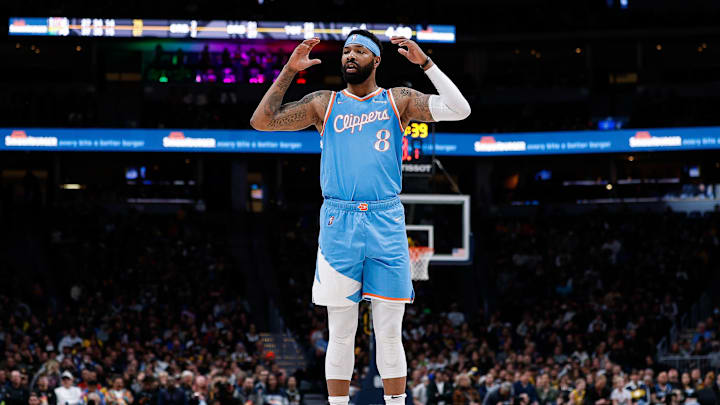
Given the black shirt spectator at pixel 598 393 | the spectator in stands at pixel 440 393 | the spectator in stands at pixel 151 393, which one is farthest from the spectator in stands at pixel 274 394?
the black shirt spectator at pixel 598 393

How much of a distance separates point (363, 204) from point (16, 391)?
12.8 meters

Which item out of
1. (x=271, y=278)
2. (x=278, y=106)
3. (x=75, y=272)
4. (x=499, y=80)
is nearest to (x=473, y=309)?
(x=271, y=278)

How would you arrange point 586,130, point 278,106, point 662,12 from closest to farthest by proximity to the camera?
point 278,106, point 586,130, point 662,12

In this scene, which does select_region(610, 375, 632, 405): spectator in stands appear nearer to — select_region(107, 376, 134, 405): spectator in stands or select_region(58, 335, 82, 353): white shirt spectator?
select_region(107, 376, 134, 405): spectator in stands

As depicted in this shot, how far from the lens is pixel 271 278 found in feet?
94.7

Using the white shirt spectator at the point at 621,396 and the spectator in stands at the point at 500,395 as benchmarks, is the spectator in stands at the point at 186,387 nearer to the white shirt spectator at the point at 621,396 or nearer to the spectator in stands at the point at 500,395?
the spectator in stands at the point at 500,395

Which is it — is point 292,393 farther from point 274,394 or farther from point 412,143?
point 412,143

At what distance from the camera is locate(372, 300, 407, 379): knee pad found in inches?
240

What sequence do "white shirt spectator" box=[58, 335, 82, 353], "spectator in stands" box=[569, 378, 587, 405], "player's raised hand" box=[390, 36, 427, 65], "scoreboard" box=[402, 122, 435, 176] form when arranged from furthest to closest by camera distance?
"white shirt spectator" box=[58, 335, 82, 353], "scoreboard" box=[402, 122, 435, 176], "spectator in stands" box=[569, 378, 587, 405], "player's raised hand" box=[390, 36, 427, 65]

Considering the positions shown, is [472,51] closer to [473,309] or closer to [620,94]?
[620,94]

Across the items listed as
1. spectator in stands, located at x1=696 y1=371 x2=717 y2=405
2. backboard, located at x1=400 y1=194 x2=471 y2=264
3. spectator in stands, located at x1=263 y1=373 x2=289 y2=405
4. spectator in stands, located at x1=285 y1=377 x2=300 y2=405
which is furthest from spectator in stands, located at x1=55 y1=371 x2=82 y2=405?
spectator in stands, located at x1=696 y1=371 x2=717 y2=405

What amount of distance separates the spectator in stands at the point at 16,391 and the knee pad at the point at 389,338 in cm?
1247

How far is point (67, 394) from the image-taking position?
57.4ft

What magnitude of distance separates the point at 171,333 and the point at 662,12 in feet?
61.5
